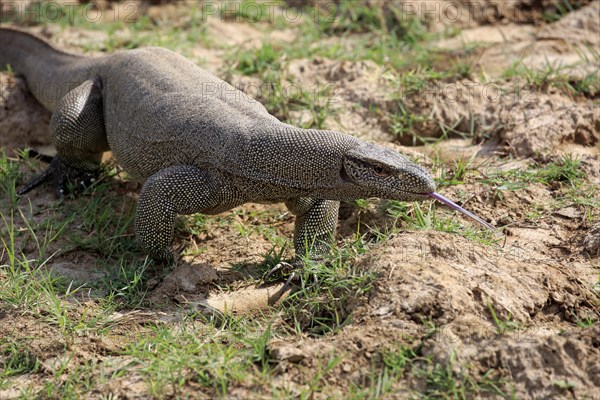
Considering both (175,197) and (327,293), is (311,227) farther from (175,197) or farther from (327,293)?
(175,197)

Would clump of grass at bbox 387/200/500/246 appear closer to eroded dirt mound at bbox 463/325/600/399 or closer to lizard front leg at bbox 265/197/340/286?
lizard front leg at bbox 265/197/340/286

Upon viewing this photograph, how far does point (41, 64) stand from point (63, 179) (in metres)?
1.54

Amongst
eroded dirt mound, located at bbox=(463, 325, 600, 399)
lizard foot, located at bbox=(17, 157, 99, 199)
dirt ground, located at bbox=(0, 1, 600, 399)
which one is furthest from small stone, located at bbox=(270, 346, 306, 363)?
lizard foot, located at bbox=(17, 157, 99, 199)

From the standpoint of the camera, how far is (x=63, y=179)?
6855 millimetres

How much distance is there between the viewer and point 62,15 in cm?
933

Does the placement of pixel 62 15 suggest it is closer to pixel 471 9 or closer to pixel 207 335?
pixel 471 9

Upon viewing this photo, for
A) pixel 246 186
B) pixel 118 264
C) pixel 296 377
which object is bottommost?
pixel 118 264

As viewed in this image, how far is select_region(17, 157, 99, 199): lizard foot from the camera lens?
22.3 ft

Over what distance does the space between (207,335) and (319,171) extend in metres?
1.30

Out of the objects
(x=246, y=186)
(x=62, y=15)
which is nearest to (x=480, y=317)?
(x=246, y=186)

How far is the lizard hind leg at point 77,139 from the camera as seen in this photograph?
666 centimetres

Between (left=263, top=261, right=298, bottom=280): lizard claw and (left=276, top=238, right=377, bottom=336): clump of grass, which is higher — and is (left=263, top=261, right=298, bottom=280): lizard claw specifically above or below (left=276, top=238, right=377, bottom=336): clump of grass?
below

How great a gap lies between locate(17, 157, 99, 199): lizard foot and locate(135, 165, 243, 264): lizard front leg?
142cm

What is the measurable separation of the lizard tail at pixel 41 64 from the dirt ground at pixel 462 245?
201 millimetres
